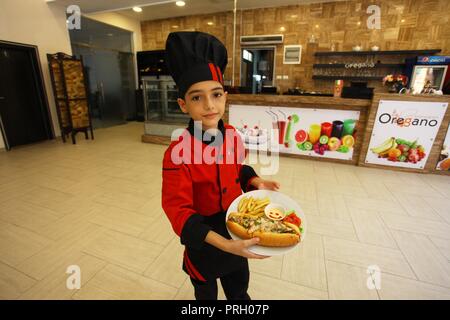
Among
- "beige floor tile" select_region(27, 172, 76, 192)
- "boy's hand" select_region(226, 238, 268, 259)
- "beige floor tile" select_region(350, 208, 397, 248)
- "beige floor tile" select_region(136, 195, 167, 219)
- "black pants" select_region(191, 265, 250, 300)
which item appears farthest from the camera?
"beige floor tile" select_region(27, 172, 76, 192)

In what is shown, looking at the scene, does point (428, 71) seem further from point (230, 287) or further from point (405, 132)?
point (230, 287)

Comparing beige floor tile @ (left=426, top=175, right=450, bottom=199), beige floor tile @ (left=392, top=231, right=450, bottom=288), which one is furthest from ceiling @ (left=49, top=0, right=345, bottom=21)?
beige floor tile @ (left=392, top=231, right=450, bottom=288)

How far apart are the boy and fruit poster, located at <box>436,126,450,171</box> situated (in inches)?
143

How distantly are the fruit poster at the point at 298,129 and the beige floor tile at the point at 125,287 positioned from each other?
9.58ft

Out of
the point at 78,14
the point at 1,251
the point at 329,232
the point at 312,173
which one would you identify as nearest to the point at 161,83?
the point at 78,14

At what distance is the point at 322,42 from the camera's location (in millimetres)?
5402

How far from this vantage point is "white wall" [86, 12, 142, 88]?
19.3 ft

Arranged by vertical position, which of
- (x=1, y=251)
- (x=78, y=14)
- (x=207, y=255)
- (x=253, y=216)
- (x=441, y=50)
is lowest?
(x=1, y=251)

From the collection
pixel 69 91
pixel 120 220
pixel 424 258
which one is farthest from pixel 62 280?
pixel 69 91

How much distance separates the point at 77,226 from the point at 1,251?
50cm

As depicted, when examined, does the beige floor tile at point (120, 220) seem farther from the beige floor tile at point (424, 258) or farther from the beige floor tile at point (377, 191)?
the beige floor tile at point (377, 191)

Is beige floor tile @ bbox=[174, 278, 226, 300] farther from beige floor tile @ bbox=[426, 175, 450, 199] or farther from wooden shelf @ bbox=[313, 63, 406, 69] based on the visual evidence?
wooden shelf @ bbox=[313, 63, 406, 69]

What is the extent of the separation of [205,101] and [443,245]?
237 cm
